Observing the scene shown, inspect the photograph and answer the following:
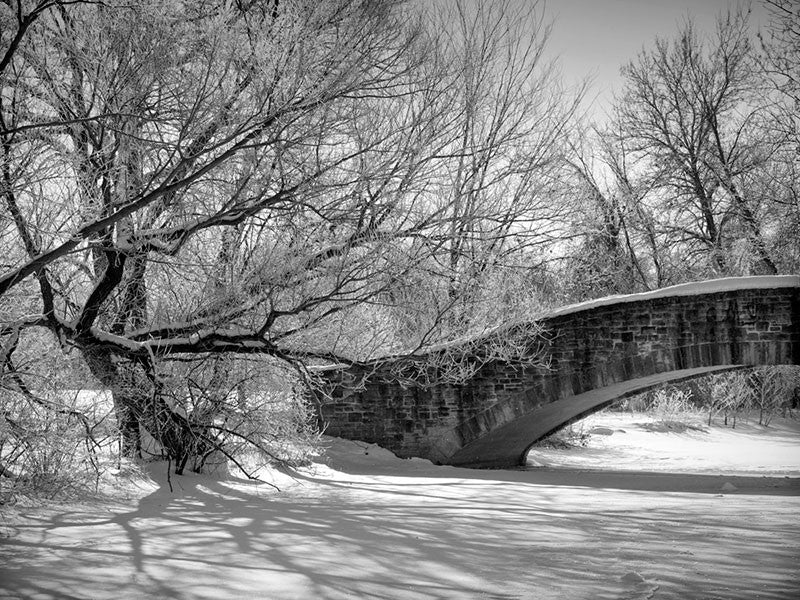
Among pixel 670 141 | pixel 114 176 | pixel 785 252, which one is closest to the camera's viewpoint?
pixel 114 176

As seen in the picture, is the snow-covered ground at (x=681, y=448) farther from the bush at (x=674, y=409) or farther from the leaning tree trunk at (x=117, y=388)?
the leaning tree trunk at (x=117, y=388)

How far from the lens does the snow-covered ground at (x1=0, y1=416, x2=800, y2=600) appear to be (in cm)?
358

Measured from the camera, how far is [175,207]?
6445 millimetres

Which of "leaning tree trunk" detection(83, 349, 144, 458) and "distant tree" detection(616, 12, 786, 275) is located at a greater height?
"distant tree" detection(616, 12, 786, 275)

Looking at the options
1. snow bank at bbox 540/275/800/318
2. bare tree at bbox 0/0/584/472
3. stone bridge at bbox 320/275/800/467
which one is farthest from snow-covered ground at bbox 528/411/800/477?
bare tree at bbox 0/0/584/472

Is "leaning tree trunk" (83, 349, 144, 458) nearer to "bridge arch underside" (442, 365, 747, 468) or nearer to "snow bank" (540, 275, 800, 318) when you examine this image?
"bridge arch underside" (442, 365, 747, 468)

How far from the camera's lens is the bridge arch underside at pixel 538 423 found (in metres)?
11.4

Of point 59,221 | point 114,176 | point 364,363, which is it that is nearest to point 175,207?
point 114,176

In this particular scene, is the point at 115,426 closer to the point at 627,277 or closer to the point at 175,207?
the point at 175,207

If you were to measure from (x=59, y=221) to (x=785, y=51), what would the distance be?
567 inches

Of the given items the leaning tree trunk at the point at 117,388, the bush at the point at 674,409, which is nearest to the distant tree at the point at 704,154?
the bush at the point at 674,409

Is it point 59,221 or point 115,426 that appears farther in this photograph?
point 115,426

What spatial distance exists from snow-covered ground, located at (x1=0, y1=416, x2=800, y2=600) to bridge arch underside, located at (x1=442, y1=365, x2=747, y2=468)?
3.04m

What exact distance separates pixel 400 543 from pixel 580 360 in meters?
6.51
